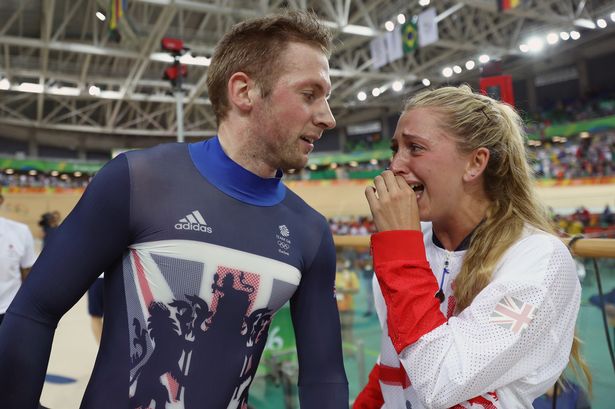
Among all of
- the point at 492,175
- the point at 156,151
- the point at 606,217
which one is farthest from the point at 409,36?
the point at 156,151

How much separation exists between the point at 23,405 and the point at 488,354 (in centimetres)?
101

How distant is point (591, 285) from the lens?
1938 mm

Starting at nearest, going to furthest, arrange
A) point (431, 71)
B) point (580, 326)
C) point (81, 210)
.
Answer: point (81, 210), point (580, 326), point (431, 71)

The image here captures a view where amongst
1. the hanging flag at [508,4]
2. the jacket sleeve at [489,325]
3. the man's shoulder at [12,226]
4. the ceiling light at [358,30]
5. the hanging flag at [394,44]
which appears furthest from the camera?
the ceiling light at [358,30]

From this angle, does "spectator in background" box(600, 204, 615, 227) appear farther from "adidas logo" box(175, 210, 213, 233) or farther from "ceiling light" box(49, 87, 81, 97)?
"ceiling light" box(49, 87, 81, 97)

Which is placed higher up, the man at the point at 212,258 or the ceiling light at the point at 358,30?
the ceiling light at the point at 358,30

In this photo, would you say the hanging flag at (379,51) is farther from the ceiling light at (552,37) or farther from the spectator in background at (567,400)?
the spectator in background at (567,400)

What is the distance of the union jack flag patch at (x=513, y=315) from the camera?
3.33ft

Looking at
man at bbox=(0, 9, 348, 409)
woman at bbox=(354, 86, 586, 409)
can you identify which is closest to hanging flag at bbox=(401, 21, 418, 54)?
woman at bbox=(354, 86, 586, 409)

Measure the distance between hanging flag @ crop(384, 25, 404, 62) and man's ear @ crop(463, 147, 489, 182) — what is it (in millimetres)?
12758

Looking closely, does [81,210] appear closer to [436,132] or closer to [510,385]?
[436,132]

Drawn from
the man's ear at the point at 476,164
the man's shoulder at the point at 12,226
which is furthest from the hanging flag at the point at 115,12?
the man's ear at the point at 476,164

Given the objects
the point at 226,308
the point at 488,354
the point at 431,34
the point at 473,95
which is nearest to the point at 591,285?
the point at 473,95

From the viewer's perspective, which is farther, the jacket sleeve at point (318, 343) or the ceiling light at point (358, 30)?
the ceiling light at point (358, 30)
